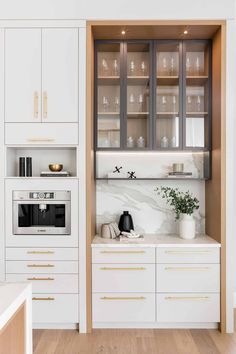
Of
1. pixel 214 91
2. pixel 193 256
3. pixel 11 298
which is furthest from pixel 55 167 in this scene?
pixel 11 298

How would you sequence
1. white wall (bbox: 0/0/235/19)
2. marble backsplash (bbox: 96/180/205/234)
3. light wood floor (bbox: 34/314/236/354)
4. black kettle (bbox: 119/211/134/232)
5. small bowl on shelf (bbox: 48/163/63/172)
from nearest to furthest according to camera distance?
light wood floor (bbox: 34/314/236/354) → white wall (bbox: 0/0/235/19) → small bowl on shelf (bbox: 48/163/63/172) → black kettle (bbox: 119/211/134/232) → marble backsplash (bbox: 96/180/205/234)

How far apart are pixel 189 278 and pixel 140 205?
0.91 m

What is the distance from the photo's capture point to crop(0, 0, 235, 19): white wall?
314 cm

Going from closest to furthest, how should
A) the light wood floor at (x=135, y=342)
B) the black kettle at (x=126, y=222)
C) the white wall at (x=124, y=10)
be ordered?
the light wood floor at (x=135, y=342) → the white wall at (x=124, y=10) → the black kettle at (x=126, y=222)

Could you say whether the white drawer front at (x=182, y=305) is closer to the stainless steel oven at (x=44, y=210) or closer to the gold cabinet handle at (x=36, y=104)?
the stainless steel oven at (x=44, y=210)

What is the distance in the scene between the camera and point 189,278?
3197mm

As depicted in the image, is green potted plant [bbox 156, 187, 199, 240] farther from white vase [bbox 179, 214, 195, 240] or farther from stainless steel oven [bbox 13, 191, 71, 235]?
stainless steel oven [bbox 13, 191, 71, 235]

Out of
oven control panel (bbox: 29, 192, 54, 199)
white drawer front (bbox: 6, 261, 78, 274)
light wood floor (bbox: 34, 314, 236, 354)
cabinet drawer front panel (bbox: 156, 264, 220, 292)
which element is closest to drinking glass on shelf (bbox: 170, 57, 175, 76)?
oven control panel (bbox: 29, 192, 54, 199)

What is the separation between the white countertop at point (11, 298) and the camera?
53.0 inches

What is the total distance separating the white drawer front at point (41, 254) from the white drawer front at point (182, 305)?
84 centimetres

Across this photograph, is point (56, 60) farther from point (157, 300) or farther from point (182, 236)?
point (157, 300)

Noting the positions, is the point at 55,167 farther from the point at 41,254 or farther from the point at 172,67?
the point at 172,67

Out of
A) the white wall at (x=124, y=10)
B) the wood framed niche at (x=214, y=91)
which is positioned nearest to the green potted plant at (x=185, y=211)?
the wood framed niche at (x=214, y=91)

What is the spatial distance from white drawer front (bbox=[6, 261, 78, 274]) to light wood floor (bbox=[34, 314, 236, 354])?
20.7 inches
